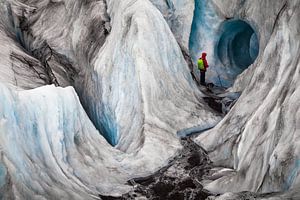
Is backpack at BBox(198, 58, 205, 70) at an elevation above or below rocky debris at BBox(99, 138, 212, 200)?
above

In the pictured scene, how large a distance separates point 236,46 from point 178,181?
401 inches

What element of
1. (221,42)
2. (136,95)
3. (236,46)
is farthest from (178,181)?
(236,46)

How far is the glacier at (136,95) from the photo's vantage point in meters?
9.97

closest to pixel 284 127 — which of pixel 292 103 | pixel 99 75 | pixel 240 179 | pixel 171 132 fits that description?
pixel 292 103

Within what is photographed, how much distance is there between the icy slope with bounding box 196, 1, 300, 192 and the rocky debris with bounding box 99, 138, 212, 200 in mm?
380

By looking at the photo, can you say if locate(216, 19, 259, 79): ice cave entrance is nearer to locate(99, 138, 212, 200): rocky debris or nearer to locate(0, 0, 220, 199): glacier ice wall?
locate(0, 0, 220, 199): glacier ice wall

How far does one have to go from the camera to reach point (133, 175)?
1257cm

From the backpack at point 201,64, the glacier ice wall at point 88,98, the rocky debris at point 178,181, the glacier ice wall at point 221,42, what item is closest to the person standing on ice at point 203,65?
the backpack at point 201,64

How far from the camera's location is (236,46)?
68.5 feet

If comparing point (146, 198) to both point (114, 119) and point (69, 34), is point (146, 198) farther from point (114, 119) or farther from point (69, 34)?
point (69, 34)

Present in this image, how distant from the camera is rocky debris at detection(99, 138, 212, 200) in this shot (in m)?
11.6

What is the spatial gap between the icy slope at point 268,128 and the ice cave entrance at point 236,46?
20.6 feet

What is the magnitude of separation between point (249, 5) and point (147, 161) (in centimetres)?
840

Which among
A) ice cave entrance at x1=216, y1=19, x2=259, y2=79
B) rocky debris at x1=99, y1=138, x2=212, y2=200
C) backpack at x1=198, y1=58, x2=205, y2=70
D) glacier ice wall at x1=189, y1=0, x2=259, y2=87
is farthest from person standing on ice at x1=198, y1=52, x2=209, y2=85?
rocky debris at x1=99, y1=138, x2=212, y2=200
